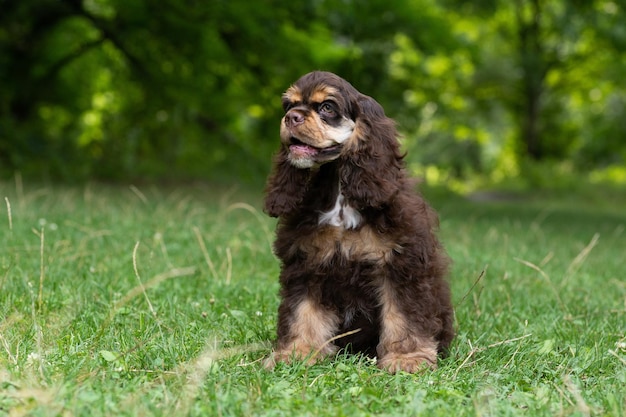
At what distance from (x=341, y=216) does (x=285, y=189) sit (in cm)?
33

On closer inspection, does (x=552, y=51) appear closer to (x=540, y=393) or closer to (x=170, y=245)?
(x=170, y=245)

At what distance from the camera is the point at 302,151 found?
151 inches

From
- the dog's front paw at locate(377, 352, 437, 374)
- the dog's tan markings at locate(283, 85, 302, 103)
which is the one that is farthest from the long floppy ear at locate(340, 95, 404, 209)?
the dog's front paw at locate(377, 352, 437, 374)

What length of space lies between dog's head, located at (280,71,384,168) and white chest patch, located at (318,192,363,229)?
0.83ft

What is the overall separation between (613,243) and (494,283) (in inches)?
175

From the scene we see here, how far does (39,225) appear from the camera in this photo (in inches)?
288

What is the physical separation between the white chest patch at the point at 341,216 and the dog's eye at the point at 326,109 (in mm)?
436

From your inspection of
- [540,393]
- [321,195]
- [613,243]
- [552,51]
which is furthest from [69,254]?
[552,51]

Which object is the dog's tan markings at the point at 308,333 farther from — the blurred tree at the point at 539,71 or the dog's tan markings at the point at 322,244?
the blurred tree at the point at 539,71

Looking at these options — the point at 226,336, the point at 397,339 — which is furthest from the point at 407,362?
the point at 226,336

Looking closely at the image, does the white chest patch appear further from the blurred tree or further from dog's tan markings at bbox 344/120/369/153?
the blurred tree

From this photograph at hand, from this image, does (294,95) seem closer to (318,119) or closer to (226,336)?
(318,119)

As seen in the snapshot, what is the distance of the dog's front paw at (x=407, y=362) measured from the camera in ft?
12.6

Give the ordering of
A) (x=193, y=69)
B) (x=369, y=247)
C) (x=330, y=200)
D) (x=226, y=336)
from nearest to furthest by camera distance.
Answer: (x=369, y=247), (x=330, y=200), (x=226, y=336), (x=193, y=69)
